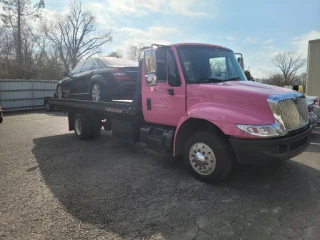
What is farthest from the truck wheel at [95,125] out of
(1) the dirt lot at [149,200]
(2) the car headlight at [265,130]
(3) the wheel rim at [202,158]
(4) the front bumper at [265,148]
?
(2) the car headlight at [265,130]

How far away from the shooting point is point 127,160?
19.5ft

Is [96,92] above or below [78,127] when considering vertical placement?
above

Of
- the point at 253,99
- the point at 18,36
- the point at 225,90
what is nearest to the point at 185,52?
the point at 225,90

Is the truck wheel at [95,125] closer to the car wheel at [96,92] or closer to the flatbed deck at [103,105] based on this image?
the flatbed deck at [103,105]

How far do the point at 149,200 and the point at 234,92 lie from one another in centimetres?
208

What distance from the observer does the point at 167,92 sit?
505 centimetres

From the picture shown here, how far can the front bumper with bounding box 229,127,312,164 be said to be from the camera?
3689 mm

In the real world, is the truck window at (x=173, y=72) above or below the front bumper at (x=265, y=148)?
above

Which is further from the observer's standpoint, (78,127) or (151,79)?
(78,127)

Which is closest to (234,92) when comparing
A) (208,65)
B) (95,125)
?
(208,65)

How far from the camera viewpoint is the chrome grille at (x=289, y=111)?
3787mm

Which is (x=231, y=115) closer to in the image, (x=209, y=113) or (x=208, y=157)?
(x=209, y=113)

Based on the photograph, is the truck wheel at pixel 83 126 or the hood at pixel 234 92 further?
the truck wheel at pixel 83 126

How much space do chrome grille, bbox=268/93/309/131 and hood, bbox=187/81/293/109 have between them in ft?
0.42
